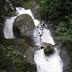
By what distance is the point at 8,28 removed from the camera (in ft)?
40.4

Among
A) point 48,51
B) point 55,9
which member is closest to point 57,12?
point 55,9

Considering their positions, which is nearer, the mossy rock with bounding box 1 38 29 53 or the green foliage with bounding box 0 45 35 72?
the green foliage with bounding box 0 45 35 72

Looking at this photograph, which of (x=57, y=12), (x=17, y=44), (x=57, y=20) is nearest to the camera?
(x=17, y=44)

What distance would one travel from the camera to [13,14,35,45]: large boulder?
1095cm

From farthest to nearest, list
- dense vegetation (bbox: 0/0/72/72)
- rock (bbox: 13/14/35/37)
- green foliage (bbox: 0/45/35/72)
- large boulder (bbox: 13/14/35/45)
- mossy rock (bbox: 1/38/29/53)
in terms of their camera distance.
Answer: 1. rock (bbox: 13/14/35/37)
2. large boulder (bbox: 13/14/35/45)
3. mossy rock (bbox: 1/38/29/53)
4. dense vegetation (bbox: 0/0/72/72)
5. green foliage (bbox: 0/45/35/72)

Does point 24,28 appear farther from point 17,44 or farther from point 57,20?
point 57,20

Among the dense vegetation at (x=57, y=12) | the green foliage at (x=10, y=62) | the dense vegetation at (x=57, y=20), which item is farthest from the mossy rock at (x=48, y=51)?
the green foliage at (x=10, y=62)

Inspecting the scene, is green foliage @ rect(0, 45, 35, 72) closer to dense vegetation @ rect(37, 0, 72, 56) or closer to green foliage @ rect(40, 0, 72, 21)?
dense vegetation @ rect(37, 0, 72, 56)

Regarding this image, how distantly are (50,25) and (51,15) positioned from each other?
2.88 ft

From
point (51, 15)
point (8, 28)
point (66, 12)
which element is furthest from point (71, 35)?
point (8, 28)

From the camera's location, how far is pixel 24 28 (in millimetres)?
11266

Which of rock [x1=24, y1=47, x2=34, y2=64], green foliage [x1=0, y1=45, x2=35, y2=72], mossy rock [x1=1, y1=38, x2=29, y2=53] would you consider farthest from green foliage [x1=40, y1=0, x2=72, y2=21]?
green foliage [x1=0, y1=45, x2=35, y2=72]

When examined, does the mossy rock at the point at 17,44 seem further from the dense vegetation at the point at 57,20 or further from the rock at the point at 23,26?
the rock at the point at 23,26

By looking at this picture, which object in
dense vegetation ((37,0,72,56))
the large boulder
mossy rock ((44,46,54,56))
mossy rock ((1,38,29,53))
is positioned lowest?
mossy rock ((44,46,54,56))
